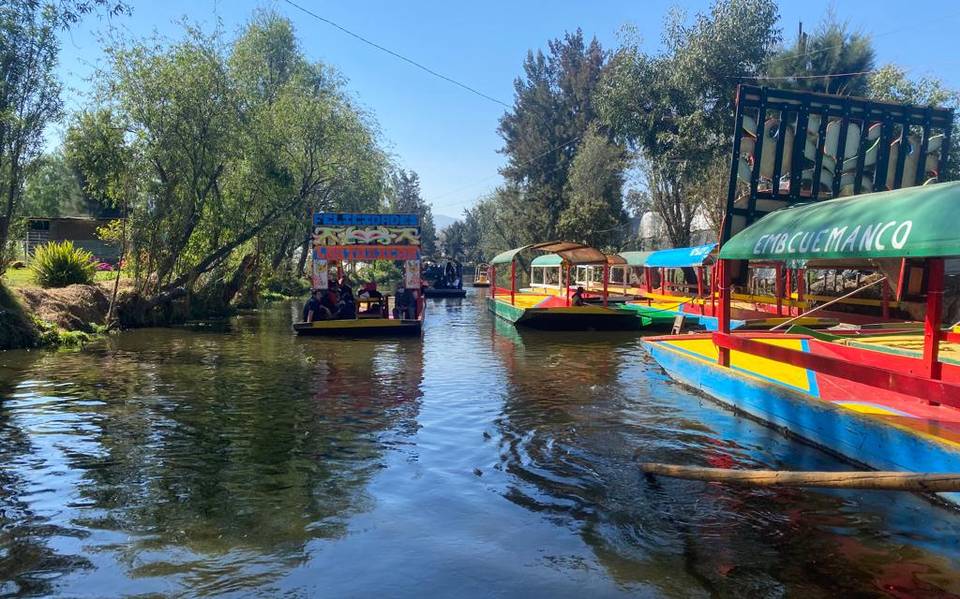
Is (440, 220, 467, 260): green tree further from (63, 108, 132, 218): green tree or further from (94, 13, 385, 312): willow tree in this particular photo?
(63, 108, 132, 218): green tree

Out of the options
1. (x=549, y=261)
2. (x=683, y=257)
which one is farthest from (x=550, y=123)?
(x=683, y=257)

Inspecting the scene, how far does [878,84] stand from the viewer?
23516 mm

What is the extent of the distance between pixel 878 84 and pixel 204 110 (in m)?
22.9

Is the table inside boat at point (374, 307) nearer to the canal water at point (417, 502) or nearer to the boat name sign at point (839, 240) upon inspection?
the canal water at point (417, 502)

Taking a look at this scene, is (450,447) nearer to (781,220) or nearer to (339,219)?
(781,220)

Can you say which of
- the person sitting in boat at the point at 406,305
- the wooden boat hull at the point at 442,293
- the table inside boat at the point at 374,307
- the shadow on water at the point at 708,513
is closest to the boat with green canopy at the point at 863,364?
the shadow on water at the point at 708,513

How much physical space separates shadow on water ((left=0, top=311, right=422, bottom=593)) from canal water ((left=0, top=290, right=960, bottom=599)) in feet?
0.10

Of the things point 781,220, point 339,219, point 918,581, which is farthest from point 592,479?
point 339,219

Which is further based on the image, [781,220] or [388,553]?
[781,220]

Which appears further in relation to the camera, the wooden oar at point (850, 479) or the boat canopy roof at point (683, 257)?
the boat canopy roof at point (683, 257)

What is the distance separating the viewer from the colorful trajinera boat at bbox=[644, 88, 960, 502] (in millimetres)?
6084

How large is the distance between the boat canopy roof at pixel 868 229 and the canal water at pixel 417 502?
234 centimetres

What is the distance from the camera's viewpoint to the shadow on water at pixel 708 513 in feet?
15.5

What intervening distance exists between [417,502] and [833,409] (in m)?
4.66
